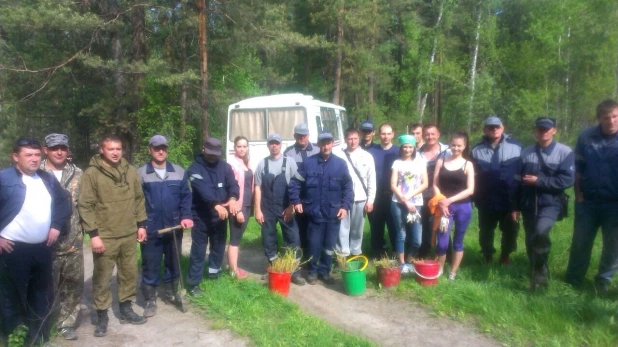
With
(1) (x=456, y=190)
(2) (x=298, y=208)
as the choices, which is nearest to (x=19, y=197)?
(2) (x=298, y=208)

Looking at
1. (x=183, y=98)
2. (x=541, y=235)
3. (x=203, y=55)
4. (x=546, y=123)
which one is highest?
(x=203, y=55)

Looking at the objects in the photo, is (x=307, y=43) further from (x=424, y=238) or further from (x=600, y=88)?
(x=600, y=88)

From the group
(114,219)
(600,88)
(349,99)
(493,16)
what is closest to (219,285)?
(114,219)

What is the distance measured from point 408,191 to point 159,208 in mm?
2779

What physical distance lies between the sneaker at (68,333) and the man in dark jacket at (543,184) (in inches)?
176

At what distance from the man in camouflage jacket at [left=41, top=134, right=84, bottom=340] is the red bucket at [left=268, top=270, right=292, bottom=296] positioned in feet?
6.09

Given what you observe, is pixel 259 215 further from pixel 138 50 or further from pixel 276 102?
pixel 138 50

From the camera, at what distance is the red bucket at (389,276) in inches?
211

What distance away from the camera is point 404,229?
575 cm

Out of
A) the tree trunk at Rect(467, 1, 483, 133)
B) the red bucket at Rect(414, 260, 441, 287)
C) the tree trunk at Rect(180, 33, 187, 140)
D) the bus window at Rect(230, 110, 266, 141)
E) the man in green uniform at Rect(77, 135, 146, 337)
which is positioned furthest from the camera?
the tree trunk at Rect(467, 1, 483, 133)

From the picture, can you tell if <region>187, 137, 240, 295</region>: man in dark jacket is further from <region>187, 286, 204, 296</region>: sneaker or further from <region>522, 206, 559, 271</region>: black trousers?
<region>522, 206, 559, 271</region>: black trousers

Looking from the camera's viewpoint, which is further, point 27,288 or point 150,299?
point 150,299

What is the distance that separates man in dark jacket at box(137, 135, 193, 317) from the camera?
15.6 feet

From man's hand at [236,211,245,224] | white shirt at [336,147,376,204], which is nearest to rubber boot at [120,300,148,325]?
man's hand at [236,211,245,224]
